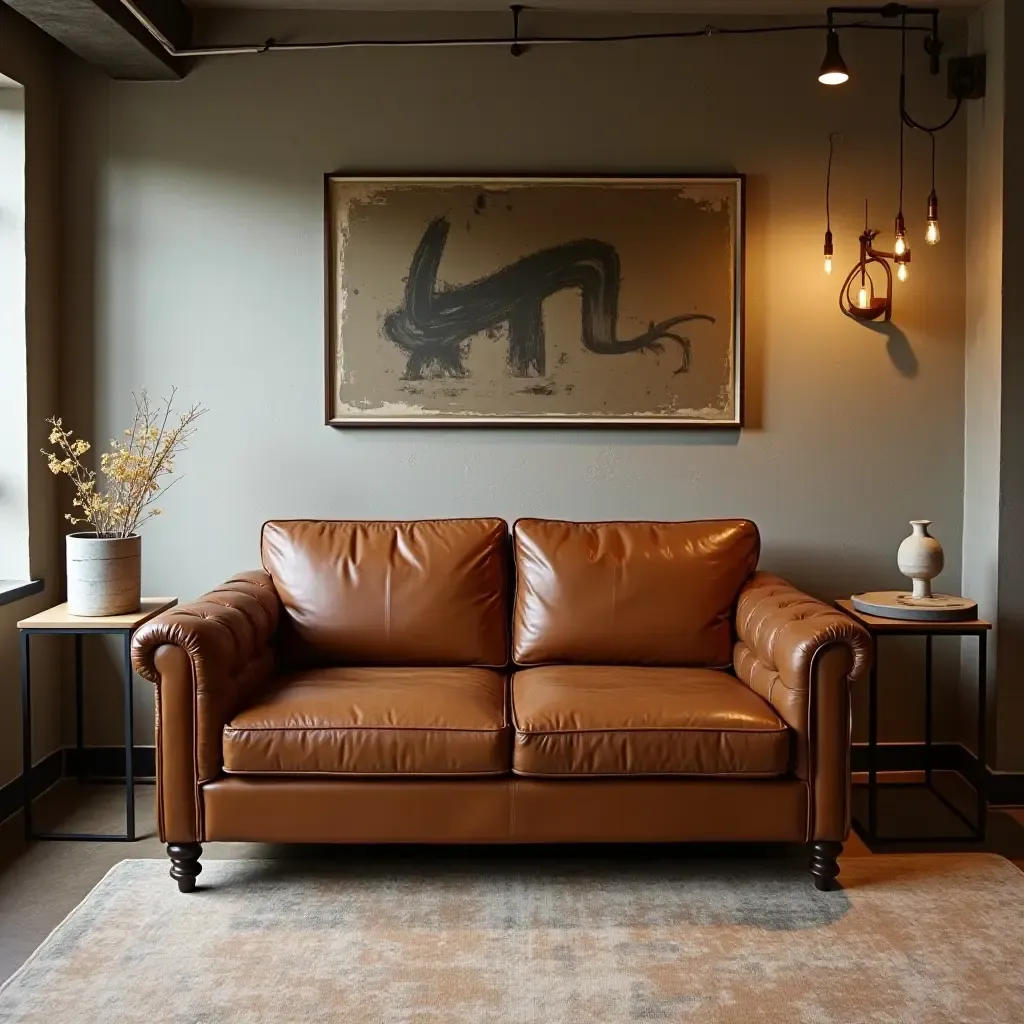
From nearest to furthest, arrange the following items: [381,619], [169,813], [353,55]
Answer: [169,813]
[381,619]
[353,55]

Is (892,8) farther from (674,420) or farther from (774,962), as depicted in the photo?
(774,962)

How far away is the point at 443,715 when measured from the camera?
2777mm

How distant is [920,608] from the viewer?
3148 mm

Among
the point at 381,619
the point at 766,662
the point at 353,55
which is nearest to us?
the point at 766,662

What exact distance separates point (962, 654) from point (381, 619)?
202 cm

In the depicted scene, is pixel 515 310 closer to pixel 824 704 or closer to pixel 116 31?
pixel 116 31

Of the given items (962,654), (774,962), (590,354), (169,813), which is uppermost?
(590,354)

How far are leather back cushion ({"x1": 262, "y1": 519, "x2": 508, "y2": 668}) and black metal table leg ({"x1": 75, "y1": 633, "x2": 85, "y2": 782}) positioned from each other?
731mm

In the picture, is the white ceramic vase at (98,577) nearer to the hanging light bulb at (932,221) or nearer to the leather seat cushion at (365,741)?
the leather seat cushion at (365,741)

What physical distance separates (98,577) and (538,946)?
168 centimetres

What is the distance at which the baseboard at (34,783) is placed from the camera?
10.9 feet

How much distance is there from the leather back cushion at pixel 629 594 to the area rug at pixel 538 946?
655 mm

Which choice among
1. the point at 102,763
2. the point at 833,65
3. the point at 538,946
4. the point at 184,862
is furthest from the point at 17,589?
the point at 833,65

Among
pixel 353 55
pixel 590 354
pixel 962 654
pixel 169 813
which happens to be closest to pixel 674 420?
pixel 590 354
